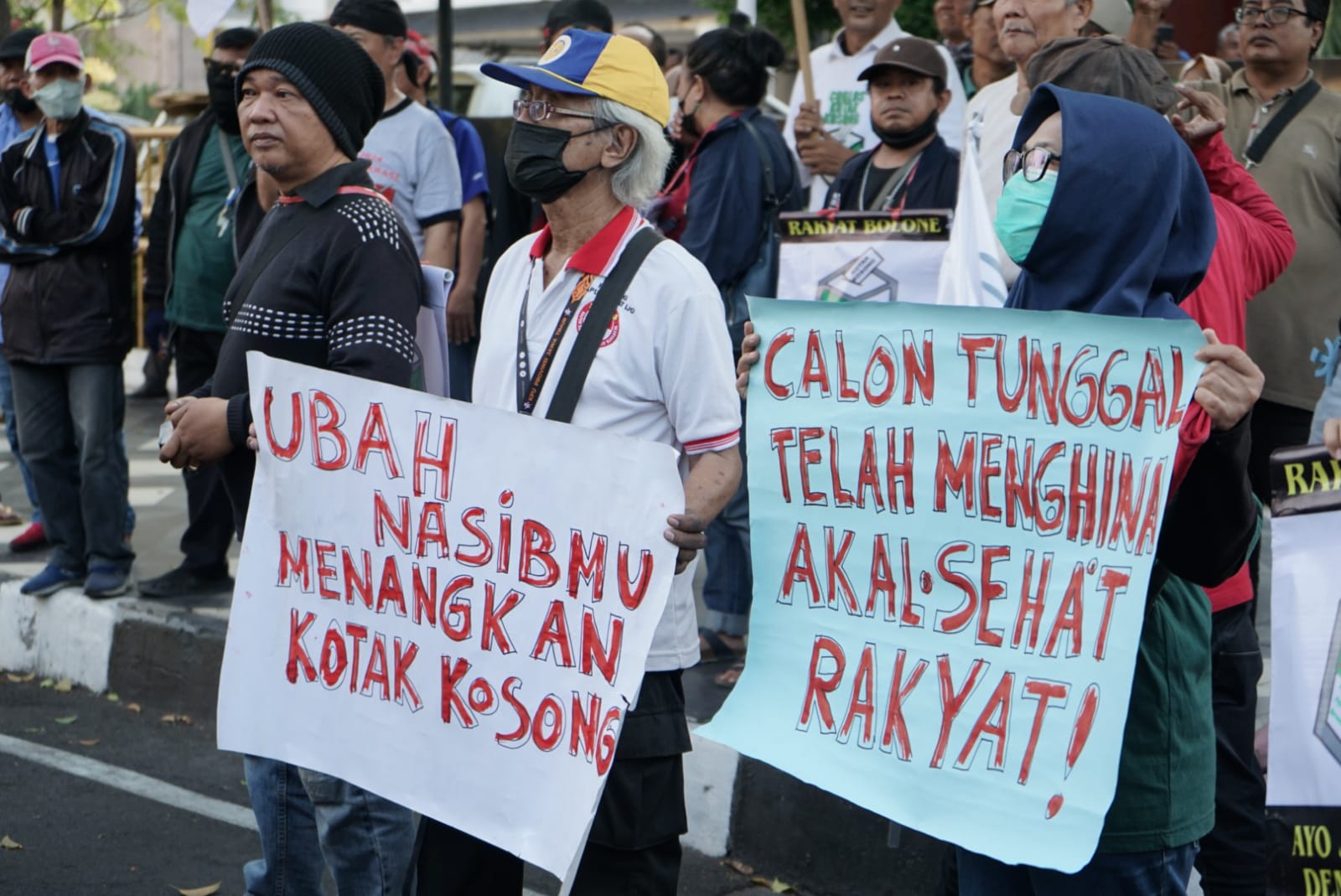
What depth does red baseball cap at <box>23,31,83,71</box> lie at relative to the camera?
21.4 ft

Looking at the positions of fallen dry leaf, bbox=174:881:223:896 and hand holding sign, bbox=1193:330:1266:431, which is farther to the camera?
fallen dry leaf, bbox=174:881:223:896

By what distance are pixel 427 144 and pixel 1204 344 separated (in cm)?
419

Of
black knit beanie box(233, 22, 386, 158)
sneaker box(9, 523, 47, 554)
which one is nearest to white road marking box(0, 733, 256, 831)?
sneaker box(9, 523, 47, 554)

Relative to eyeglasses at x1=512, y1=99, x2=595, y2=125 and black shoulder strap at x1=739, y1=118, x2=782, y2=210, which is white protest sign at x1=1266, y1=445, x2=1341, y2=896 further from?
black shoulder strap at x1=739, y1=118, x2=782, y2=210

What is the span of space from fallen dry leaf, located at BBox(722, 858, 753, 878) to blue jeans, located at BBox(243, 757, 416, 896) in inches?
50.4

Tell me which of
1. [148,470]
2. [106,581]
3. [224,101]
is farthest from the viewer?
[148,470]

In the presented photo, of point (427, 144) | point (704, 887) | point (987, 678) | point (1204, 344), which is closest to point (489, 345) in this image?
point (987, 678)

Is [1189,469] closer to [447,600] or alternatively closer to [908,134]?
[447,600]

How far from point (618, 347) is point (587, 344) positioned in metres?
0.06

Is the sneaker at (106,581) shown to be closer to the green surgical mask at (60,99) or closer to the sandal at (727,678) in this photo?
the green surgical mask at (60,99)

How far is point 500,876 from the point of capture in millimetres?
3057

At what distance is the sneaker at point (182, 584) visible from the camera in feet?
20.5

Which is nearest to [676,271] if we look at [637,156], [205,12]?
[637,156]

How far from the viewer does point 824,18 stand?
14.2 metres
